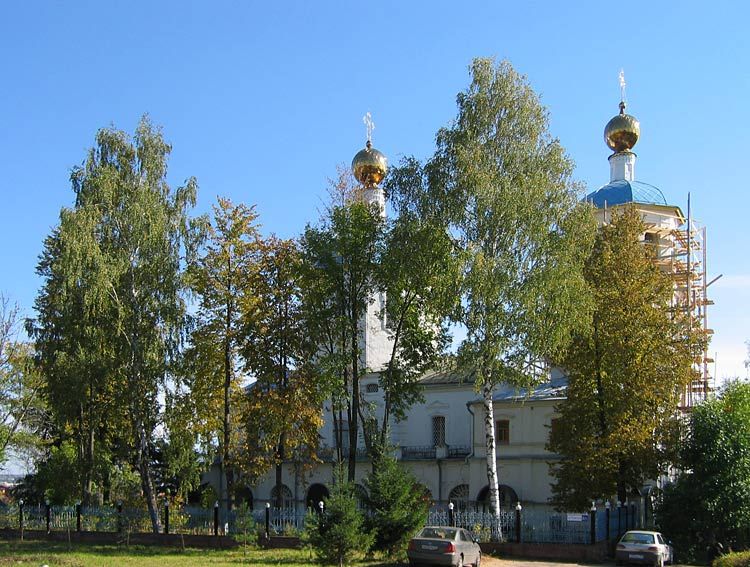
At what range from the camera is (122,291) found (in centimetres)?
2986

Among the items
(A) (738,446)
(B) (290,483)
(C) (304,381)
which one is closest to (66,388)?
(C) (304,381)

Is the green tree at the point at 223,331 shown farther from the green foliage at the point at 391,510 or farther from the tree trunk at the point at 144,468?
the green foliage at the point at 391,510

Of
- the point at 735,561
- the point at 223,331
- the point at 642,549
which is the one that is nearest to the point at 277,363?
the point at 223,331

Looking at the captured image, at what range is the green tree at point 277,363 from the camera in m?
27.8

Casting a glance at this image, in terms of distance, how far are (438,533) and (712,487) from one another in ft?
30.2

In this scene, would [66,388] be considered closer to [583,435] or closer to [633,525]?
[583,435]

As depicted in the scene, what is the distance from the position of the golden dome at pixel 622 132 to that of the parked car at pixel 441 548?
26.2 m

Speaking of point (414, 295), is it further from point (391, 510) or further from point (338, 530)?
point (338, 530)

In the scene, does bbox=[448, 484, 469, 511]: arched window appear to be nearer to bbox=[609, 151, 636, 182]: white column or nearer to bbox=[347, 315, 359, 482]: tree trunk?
bbox=[347, 315, 359, 482]: tree trunk

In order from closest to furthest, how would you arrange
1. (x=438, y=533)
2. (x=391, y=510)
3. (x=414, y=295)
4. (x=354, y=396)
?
(x=438, y=533) → (x=391, y=510) → (x=414, y=295) → (x=354, y=396)

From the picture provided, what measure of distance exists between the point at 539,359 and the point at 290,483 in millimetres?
20099

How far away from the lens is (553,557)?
74.5 feet

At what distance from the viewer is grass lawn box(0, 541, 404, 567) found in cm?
2072

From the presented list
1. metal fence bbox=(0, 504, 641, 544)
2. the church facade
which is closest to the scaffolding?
the church facade
